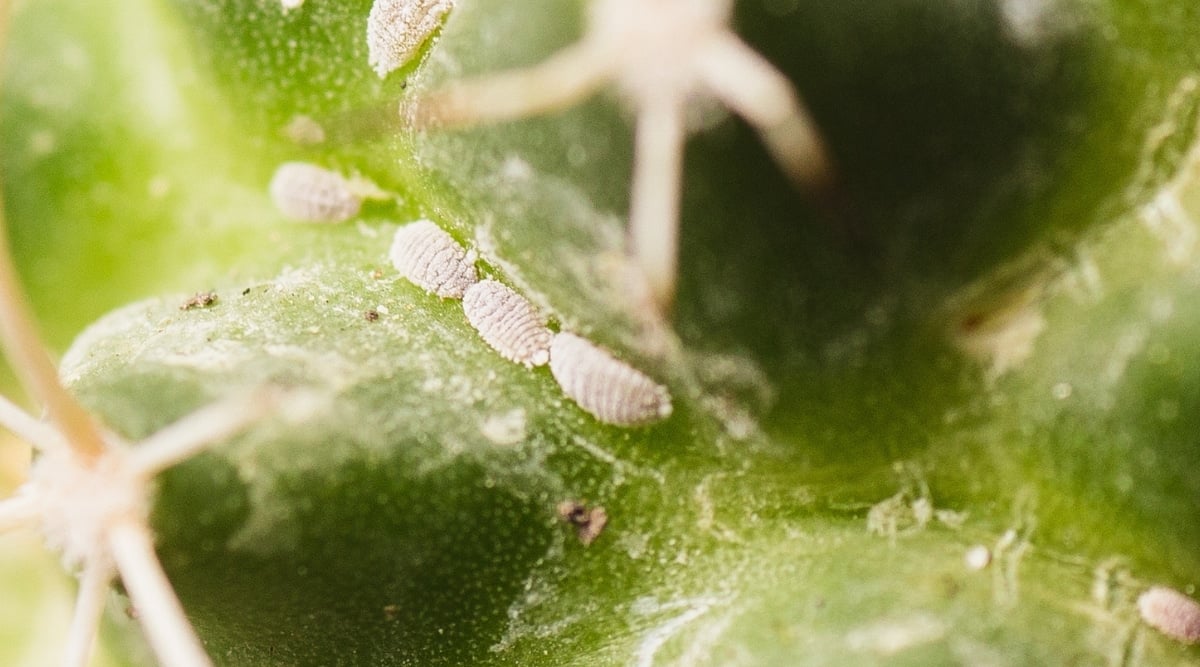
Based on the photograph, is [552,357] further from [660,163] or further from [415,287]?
[660,163]

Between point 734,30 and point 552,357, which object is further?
point 552,357

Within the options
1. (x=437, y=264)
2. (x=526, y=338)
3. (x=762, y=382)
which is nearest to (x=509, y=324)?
(x=526, y=338)

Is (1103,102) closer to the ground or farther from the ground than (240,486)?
closer to the ground

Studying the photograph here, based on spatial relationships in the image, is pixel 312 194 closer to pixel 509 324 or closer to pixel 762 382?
pixel 509 324

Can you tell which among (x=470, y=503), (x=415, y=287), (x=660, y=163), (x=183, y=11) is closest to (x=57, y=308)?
(x=183, y=11)

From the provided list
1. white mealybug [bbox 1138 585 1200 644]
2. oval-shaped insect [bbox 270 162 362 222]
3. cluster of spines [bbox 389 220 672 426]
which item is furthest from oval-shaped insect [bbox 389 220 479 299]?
white mealybug [bbox 1138 585 1200 644]

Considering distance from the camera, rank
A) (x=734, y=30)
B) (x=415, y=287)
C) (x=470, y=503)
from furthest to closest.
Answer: (x=415, y=287)
(x=470, y=503)
(x=734, y=30)

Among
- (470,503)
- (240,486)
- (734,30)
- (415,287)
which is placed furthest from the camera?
(415,287)

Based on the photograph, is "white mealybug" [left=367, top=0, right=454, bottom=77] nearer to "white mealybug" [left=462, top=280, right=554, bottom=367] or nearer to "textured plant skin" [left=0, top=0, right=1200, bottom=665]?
"textured plant skin" [left=0, top=0, right=1200, bottom=665]

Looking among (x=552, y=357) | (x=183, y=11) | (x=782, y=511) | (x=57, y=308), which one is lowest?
(x=782, y=511)
